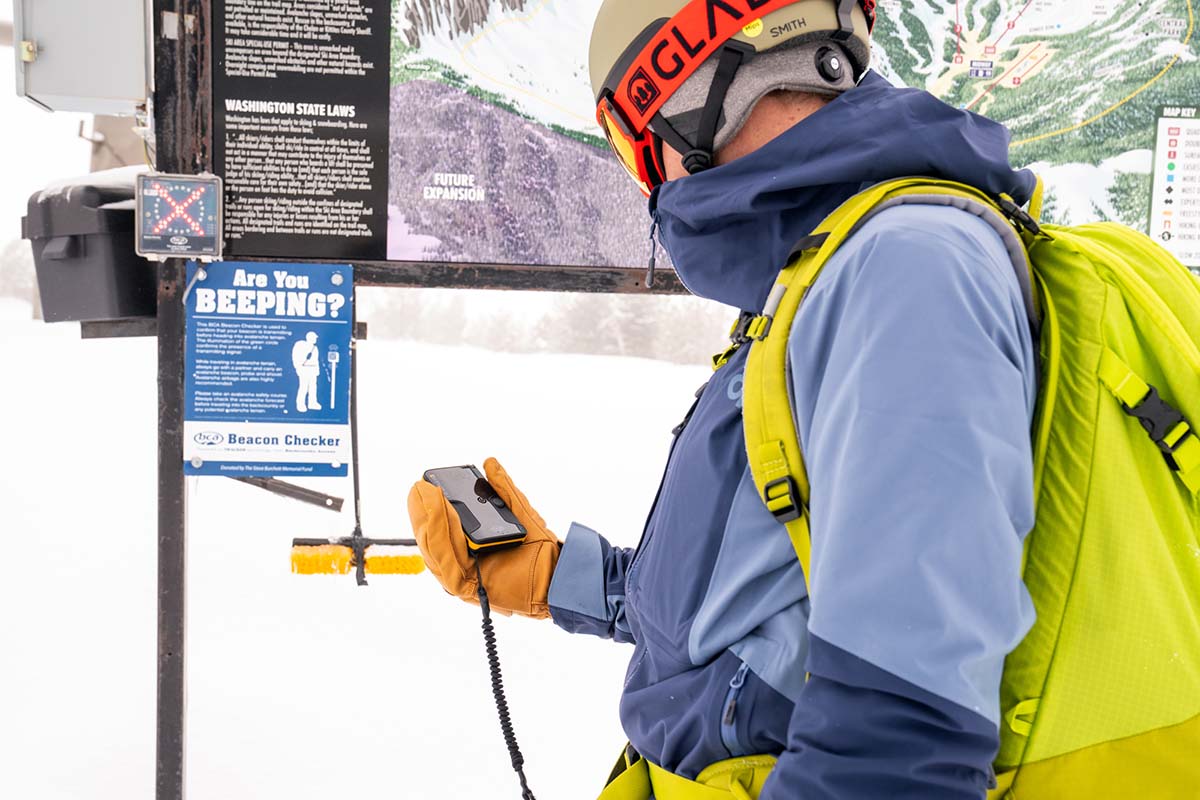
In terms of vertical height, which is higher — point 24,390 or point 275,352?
point 275,352

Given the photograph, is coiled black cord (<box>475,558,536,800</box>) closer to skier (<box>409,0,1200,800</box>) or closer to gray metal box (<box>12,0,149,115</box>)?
skier (<box>409,0,1200,800</box>)

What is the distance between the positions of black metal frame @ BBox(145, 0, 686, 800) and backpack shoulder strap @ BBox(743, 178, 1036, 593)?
165 cm

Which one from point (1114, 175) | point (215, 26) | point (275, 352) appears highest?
point (215, 26)

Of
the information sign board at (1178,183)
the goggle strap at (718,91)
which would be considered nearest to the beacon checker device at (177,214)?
the goggle strap at (718,91)

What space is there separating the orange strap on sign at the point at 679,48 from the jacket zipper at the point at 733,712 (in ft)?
2.33

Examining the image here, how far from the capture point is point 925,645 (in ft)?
2.48

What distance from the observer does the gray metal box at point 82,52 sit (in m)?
2.21

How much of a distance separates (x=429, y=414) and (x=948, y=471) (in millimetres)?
3649

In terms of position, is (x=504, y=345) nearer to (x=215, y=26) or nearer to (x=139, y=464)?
(x=139, y=464)

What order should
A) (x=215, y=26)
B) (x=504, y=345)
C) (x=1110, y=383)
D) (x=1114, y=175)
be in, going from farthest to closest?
(x=504, y=345) → (x=1114, y=175) → (x=215, y=26) → (x=1110, y=383)

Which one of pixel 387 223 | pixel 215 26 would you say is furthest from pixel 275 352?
pixel 215 26

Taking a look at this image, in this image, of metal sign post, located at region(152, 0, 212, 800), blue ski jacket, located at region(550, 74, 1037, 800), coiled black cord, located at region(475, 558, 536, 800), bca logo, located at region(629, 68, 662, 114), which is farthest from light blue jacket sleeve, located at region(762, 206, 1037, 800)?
metal sign post, located at region(152, 0, 212, 800)

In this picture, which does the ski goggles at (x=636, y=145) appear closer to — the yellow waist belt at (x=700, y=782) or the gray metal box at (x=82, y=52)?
the yellow waist belt at (x=700, y=782)

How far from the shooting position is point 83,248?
245cm
